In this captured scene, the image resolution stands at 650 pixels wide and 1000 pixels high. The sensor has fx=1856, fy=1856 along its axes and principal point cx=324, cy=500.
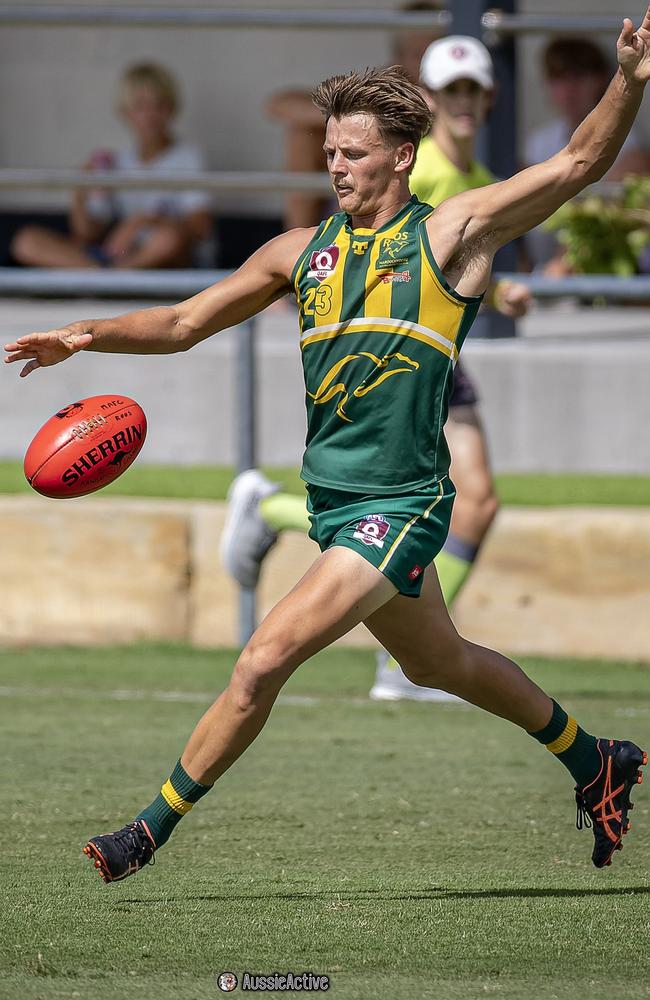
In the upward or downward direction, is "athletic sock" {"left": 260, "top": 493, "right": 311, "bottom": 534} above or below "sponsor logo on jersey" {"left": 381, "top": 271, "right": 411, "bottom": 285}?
below

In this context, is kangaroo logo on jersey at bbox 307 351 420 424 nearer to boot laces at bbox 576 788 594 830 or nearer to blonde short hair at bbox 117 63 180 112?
boot laces at bbox 576 788 594 830

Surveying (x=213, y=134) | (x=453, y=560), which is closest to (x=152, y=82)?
(x=213, y=134)

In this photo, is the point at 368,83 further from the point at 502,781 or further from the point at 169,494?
the point at 169,494

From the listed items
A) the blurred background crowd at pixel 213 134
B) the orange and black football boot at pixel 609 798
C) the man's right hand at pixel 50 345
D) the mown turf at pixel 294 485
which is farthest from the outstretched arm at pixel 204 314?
the blurred background crowd at pixel 213 134

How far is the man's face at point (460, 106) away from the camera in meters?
7.12

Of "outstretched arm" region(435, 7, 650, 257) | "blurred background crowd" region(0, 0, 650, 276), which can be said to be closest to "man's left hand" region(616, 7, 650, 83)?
"outstretched arm" region(435, 7, 650, 257)

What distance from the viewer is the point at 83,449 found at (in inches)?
184

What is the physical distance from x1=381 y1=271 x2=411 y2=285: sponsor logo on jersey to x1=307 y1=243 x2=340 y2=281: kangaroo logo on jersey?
0.14m

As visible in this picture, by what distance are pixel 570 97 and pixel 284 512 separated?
5.20 meters

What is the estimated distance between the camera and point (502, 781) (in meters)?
5.91

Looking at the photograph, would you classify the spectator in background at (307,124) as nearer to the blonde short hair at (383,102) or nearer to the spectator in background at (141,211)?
the spectator in background at (141,211)

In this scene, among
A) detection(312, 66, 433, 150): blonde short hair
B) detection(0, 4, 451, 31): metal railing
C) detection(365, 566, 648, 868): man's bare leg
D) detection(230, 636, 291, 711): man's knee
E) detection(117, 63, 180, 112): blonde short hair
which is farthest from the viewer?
detection(117, 63, 180, 112): blonde short hair

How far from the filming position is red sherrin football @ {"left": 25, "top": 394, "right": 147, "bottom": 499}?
15.3ft

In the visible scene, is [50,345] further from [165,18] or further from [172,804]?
[165,18]
